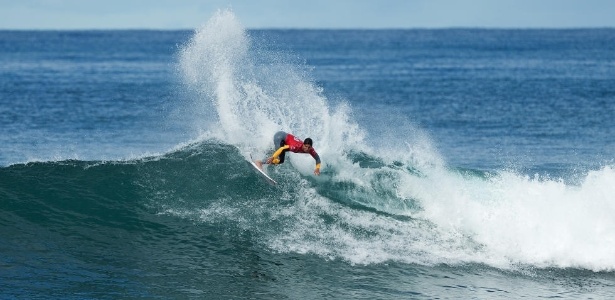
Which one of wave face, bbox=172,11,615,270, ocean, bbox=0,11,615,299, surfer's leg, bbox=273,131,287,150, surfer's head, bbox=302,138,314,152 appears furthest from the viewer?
surfer's leg, bbox=273,131,287,150

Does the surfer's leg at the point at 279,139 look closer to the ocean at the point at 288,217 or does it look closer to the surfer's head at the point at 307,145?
the surfer's head at the point at 307,145

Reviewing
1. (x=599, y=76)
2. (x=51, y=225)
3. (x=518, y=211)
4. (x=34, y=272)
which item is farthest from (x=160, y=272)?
(x=599, y=76)

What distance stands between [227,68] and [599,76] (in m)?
52.9

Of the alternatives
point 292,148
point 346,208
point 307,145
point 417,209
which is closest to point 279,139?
point 292,148

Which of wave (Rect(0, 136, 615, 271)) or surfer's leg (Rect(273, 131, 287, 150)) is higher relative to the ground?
surfer's leg (Rect(273, 131, 287, 150))

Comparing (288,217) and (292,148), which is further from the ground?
(292,148)

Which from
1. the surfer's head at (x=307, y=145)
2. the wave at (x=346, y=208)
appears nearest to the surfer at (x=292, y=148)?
the surfer's head at (x=307, y=145)

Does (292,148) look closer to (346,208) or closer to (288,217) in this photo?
(288,217)

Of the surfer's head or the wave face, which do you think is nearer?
the wave face

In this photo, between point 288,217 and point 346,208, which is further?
point 346,208

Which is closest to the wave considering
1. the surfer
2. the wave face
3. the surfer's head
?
the wave face

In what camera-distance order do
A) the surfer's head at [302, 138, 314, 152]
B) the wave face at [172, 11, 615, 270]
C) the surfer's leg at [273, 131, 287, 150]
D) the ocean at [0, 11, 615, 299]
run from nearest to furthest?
the ocean at [0, 11, 615, 299]
the wave face at [172, 11, 615, 270]
the surfer's head at [302, 138, 314, 152]
the surfer's leg at [273, 131, 287, 150]

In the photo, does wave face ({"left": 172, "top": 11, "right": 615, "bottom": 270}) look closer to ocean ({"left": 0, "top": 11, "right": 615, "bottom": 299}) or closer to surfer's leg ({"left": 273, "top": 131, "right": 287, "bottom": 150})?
ocean ({"left": 0, "top": 11, "right": 615, "bottom": 299})

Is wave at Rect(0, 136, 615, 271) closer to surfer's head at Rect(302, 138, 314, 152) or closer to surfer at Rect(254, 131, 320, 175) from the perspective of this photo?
surfer at Rect(254, 131, 320, 175)
